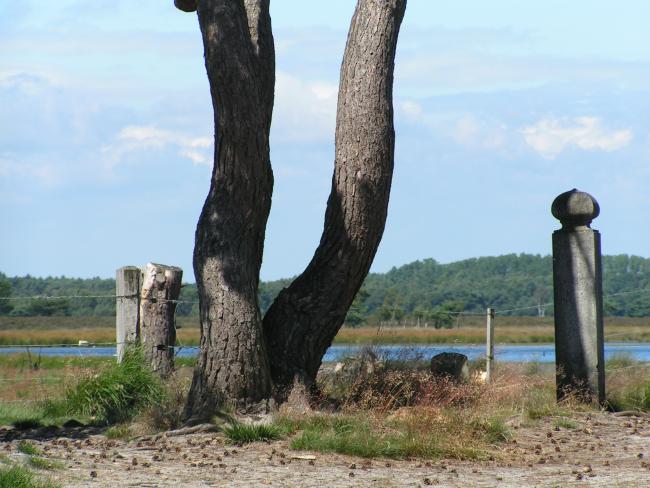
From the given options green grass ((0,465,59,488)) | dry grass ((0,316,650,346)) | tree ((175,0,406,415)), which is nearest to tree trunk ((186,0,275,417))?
tree ((175,0,406,415))

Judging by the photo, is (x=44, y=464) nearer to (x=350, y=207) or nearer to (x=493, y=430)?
(x=493, y=430)

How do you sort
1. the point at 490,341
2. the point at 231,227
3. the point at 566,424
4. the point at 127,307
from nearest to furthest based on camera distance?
the point at 231,227, the point at 566,424, the point at 127,307, the point at 490,341

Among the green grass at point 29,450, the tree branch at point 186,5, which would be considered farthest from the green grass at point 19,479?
the tree branch at point 186,5

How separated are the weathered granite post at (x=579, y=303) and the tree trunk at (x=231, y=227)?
3626 mm

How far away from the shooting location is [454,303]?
48.2 m

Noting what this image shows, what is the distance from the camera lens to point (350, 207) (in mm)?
10367

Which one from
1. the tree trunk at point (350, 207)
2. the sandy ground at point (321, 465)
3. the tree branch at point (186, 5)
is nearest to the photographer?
the sandy ground at point (321, 465)

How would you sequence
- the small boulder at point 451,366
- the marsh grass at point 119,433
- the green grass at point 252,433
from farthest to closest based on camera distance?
the small boulder at point 451,366, the marsh grass at point 119,433, the green grass at point 252,433

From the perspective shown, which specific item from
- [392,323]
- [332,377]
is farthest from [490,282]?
[332,377]

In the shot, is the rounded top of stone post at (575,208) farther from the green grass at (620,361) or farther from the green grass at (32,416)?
the green grass at (32,416)

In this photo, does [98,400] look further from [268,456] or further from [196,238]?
[268,456]

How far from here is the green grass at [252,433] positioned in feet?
29.1

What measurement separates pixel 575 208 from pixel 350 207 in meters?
2.84

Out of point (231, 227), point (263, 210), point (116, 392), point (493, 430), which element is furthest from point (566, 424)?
point (116, 392)
